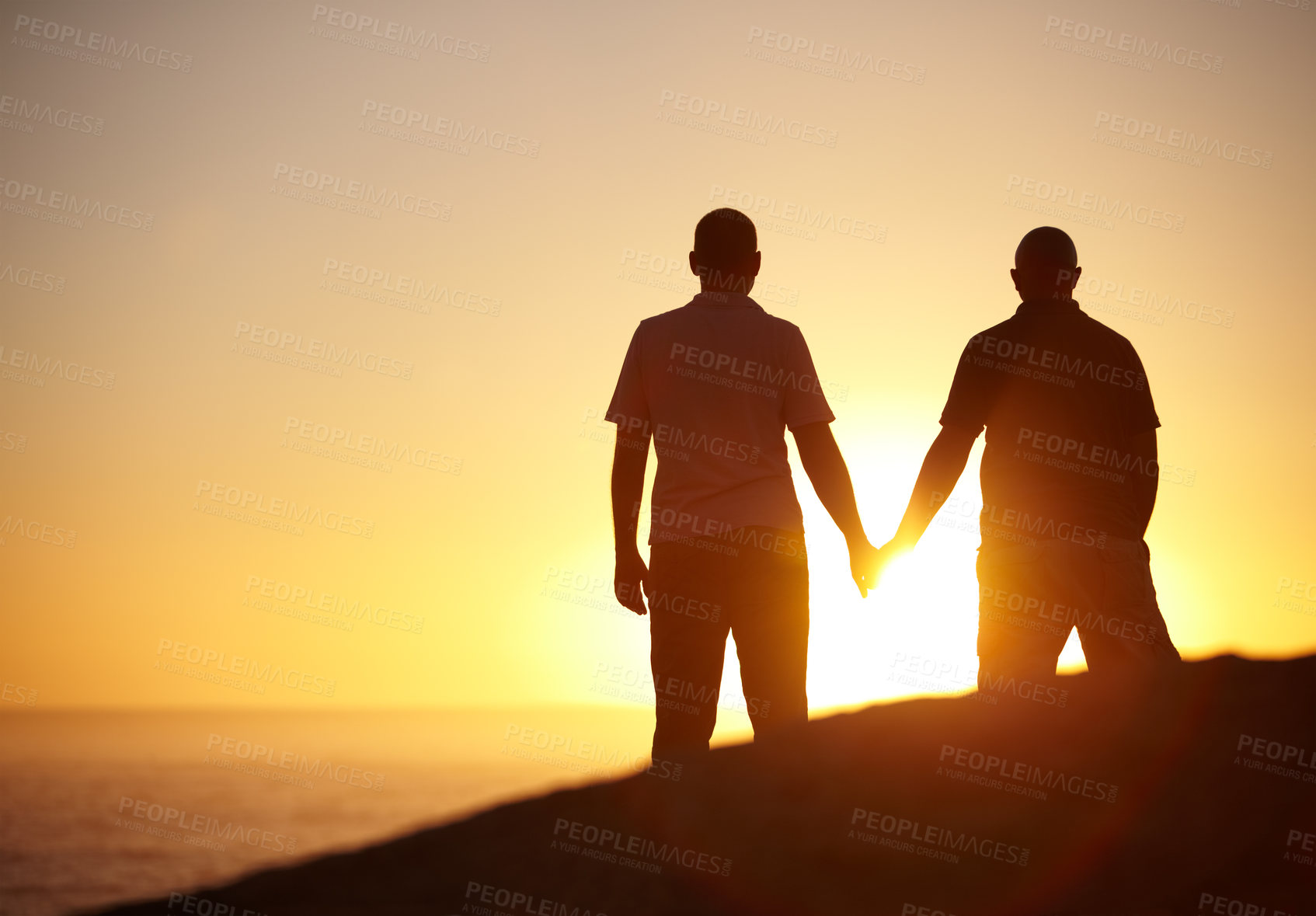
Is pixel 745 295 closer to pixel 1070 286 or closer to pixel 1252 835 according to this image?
pixel 1070 286

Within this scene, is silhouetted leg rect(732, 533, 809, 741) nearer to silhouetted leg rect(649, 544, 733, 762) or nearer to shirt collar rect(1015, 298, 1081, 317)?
silhouetted leg rect(649, 544, 733, 762)

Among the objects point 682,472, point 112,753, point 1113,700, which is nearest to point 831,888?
point 1113,700

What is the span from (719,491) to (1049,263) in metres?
2.13

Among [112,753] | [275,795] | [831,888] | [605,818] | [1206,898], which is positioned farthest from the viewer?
[112,753]

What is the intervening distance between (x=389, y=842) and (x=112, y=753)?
168 metres

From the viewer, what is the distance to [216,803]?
72.1 m

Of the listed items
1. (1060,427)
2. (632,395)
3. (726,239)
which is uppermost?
(726,239)

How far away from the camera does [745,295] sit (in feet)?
13.6

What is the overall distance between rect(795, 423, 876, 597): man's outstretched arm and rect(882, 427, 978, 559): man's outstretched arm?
1.35ft
